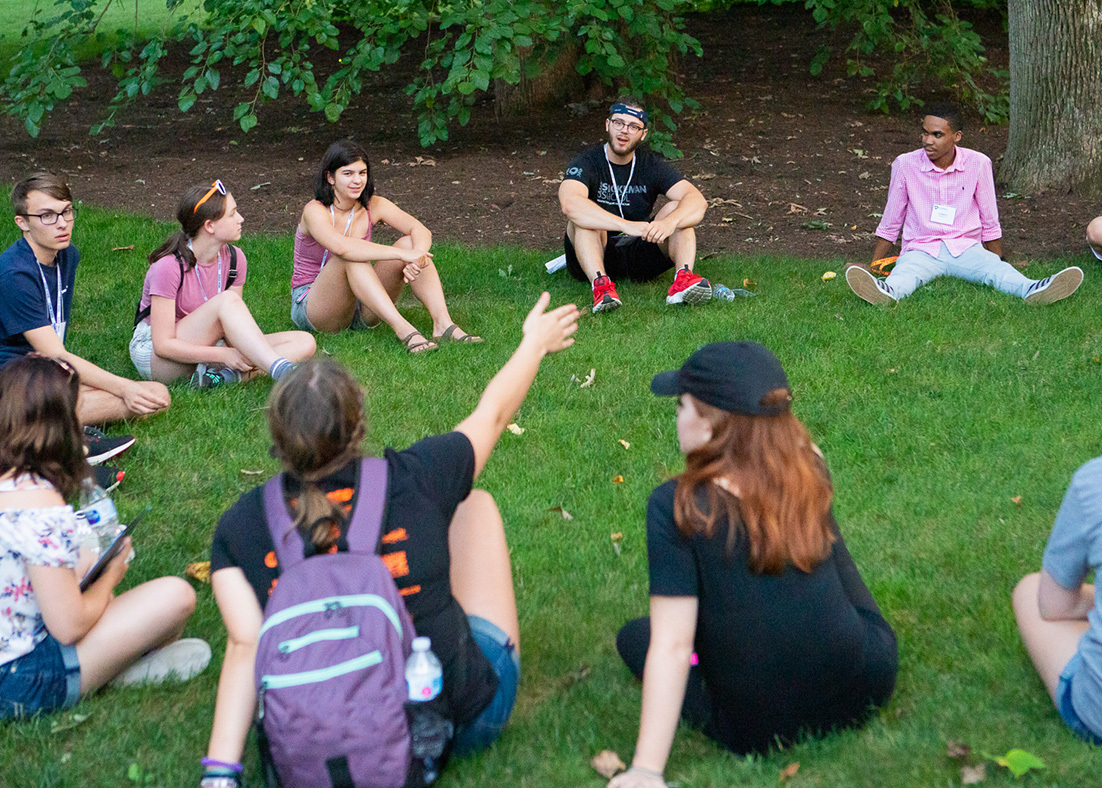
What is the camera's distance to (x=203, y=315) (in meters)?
6.04

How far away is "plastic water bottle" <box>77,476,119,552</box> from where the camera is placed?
355 cm

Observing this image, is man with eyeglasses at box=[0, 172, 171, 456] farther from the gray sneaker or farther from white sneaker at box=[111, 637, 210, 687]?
the gray sneaker

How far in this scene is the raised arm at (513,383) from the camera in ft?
10.1

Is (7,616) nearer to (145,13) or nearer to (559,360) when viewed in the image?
(559,360)

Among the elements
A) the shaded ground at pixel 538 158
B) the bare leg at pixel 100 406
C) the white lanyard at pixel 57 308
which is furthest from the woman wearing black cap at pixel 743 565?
the shaded ground at pixel 538 158

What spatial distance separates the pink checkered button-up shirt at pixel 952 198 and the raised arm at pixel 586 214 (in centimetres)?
185

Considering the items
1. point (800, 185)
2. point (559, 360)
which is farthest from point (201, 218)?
point (800, 185)

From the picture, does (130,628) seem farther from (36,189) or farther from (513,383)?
(36,189)

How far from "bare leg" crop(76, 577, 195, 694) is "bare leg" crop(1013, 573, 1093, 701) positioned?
2596 mm

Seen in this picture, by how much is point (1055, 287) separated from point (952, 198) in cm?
101

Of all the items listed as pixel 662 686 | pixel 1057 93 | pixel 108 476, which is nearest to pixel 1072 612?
pixel 662 686

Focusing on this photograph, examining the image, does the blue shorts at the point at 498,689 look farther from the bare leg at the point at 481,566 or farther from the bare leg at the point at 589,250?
the bare leg at the point at 589,250

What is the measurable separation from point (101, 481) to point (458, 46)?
5.32 meters

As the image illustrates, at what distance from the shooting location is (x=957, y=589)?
391 centimetres
